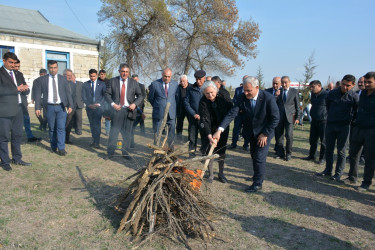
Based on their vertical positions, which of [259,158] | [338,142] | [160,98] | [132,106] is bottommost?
[259,158]

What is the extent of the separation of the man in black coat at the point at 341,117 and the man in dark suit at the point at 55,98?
6057 mm

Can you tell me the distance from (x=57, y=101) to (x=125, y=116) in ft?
5.58

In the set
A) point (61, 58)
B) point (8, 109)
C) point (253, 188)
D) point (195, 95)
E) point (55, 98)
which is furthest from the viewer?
point (61, 58)

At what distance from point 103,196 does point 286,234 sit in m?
2.79

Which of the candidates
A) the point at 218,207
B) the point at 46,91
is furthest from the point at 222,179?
the point at 46,91

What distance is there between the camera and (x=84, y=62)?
1806 cm

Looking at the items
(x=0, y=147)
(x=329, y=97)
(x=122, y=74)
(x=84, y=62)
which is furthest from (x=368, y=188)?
(x=84, y=62)

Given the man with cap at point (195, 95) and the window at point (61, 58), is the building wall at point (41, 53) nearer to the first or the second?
the window at point (61, 58)

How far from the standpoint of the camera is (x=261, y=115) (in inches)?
184

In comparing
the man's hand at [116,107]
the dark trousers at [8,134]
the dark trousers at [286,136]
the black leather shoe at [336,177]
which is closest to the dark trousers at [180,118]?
the man's hand at [116,107]

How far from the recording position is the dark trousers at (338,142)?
5.62m

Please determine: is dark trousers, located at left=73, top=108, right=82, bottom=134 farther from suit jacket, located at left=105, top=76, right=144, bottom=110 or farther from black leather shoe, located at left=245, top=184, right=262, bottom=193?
black leather shoe, located at left=245, top=184, right=262, bottom=193

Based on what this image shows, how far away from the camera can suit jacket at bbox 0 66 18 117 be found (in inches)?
201

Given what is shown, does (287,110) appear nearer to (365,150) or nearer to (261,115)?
(365,150)
